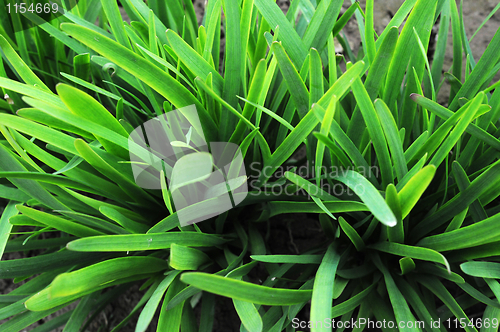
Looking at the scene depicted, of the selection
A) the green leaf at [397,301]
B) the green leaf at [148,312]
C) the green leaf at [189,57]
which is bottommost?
the green leaf at [397,301]

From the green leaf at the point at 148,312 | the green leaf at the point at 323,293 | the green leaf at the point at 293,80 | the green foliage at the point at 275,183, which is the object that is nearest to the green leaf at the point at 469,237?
the green foliage at the point at 275,183

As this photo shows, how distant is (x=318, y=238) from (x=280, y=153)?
0.26 m

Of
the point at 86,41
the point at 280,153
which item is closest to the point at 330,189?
the point at 280,153

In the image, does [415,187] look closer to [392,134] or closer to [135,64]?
[392,134]

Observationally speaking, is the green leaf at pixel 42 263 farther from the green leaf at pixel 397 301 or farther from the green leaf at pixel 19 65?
the green leaf at pixel 397 301

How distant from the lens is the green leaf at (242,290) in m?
0.28

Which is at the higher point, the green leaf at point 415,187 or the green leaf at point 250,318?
the green leaf at point 415,187

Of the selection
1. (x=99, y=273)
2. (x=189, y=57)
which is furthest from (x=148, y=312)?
(x=189, y=57)

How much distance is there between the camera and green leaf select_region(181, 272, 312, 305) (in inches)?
10.9

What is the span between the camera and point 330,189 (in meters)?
0.47

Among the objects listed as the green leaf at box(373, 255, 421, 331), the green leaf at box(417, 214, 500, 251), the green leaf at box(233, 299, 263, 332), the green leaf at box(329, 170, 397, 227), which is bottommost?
the green leaf at box(373, 255, 421, 331)

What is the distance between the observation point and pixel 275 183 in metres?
0.46

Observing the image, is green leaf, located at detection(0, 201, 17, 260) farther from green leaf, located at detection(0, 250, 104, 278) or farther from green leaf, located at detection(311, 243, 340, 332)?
green leaf, located at detection(311, 243, 340, 332)

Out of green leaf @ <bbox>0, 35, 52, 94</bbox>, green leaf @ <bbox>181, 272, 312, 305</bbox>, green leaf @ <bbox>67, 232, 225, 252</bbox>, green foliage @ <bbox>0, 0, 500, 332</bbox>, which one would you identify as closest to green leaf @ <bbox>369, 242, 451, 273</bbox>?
green foliage @ <bbox>0, 0, 500, 332</bbox>
